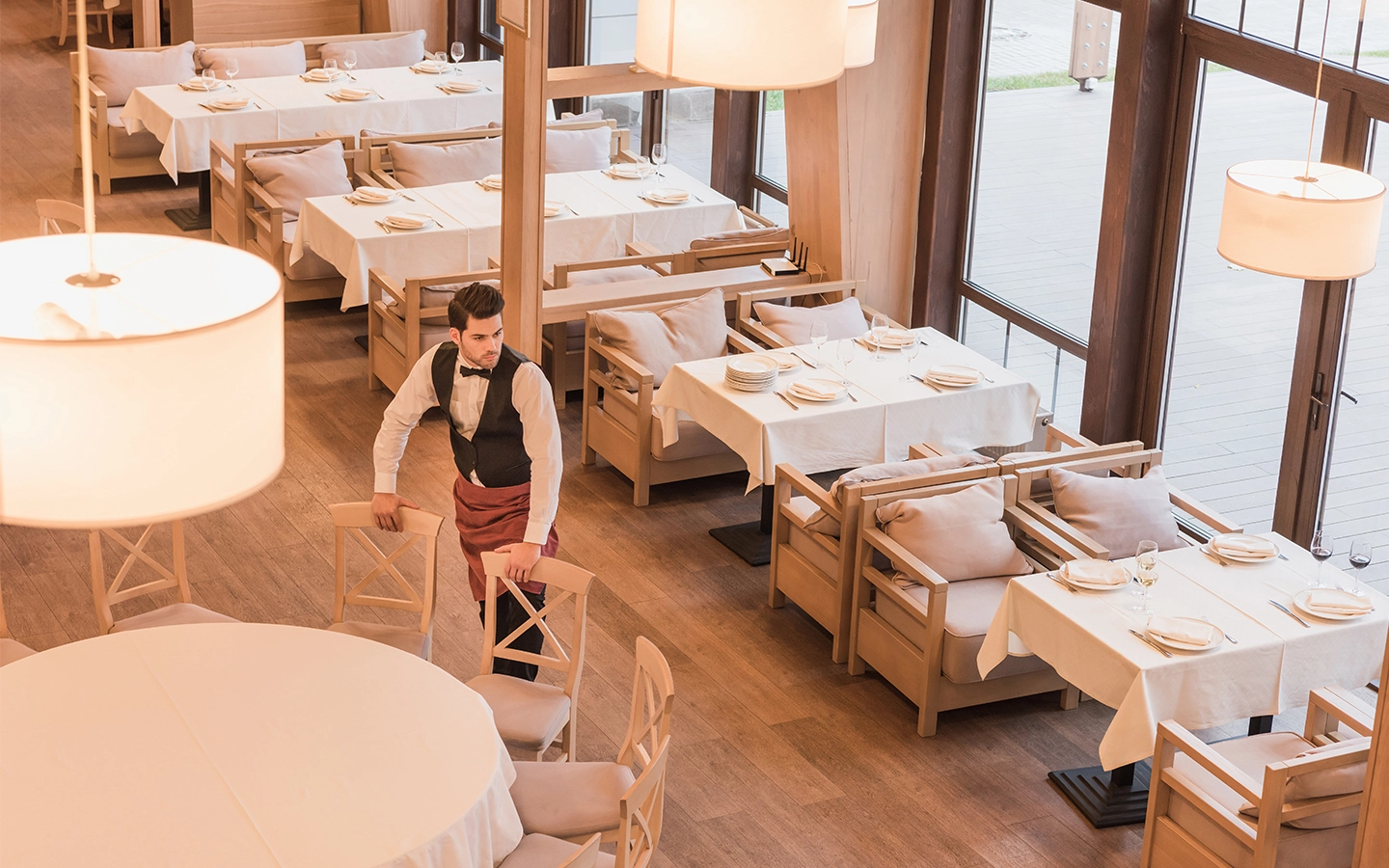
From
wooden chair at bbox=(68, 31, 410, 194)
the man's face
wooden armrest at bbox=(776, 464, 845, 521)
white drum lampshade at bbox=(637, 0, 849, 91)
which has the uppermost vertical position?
white drum lampshade at bbox=(637, 0, 849, 91)

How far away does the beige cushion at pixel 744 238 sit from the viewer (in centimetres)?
845

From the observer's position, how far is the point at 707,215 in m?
9.04

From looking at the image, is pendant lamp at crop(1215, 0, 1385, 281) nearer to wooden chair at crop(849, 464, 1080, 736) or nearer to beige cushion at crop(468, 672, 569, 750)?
wooden chair at crop(849, 464, 1080, 736)

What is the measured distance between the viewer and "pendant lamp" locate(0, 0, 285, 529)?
1.71 m

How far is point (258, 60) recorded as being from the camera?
11484 mm

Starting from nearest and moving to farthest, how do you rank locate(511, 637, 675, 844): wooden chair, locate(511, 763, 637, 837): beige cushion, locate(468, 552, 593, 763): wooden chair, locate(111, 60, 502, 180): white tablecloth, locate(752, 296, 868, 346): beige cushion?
locate(511, 637, 675, 844): wooden chair
locate(511, 763, 637, 837): beige cushion
locate(468, 552, 593, 763): wooden chair
locate(752, 296, 868, 346): beige cushion
locate(111, 60, 502, 180): white tablecloth

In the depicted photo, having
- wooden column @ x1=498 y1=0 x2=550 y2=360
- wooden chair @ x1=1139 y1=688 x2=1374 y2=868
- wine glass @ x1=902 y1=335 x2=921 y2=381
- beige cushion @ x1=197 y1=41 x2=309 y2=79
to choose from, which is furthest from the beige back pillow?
beige cushion @ x1=197 y1=41 x2=309 y2=79

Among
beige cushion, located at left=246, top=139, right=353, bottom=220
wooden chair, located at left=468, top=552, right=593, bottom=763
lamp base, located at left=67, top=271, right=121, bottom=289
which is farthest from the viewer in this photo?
beige cushion, located at left=246, top=139, right=353, bottom=220

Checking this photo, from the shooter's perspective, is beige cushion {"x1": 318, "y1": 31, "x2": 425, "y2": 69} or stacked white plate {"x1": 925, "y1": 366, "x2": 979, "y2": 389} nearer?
stacked white plate {"x1": 925, "y1": 366, "x2": 979, "y2": 389}

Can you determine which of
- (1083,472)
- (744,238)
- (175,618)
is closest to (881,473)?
(1083,472)

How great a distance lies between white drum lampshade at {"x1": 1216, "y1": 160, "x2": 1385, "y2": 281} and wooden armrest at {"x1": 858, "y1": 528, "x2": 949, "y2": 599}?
152 centimetres

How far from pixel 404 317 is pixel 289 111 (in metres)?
3.03

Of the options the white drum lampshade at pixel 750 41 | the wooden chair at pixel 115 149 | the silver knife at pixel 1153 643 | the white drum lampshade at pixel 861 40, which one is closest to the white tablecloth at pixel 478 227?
the wooden chair at pixel 115 149

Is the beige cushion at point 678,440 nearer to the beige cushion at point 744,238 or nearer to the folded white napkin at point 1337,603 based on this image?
the beige cushion at point 744,238
